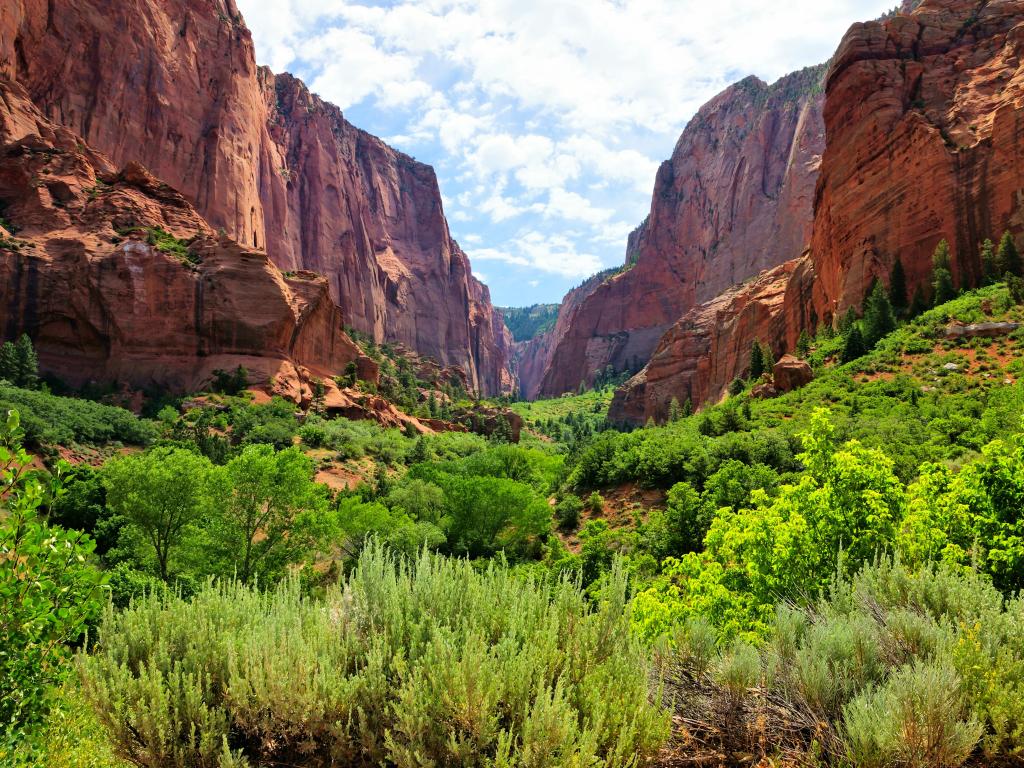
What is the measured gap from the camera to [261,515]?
2025cm

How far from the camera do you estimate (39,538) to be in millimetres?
3336

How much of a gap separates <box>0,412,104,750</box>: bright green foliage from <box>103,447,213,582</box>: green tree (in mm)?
18522

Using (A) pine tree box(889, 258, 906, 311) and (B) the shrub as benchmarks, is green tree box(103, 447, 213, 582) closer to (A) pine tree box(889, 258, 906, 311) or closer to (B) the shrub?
(B) the shrub

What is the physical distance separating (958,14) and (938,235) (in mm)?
22127

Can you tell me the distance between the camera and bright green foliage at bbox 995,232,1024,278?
107 feet

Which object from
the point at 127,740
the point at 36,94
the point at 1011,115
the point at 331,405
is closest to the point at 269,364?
the point at 331,405

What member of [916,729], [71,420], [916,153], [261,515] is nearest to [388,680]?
[916,729]

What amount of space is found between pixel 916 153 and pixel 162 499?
160ft

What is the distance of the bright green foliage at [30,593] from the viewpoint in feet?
10.9

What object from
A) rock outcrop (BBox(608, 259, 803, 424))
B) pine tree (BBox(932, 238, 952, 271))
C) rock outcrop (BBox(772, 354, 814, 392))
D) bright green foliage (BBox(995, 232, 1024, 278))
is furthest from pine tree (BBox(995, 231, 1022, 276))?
rock outcrop (BBox(608, 259, 803, 424))

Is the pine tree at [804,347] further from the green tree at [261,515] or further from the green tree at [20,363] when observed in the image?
the green tree at [20,363]

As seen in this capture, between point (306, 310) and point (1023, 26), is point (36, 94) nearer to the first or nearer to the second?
point (306, 310)

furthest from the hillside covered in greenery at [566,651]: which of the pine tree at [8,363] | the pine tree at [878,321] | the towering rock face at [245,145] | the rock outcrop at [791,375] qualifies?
the towering rock face at [245,145]

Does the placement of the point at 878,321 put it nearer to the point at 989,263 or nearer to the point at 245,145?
the point at 989,263
